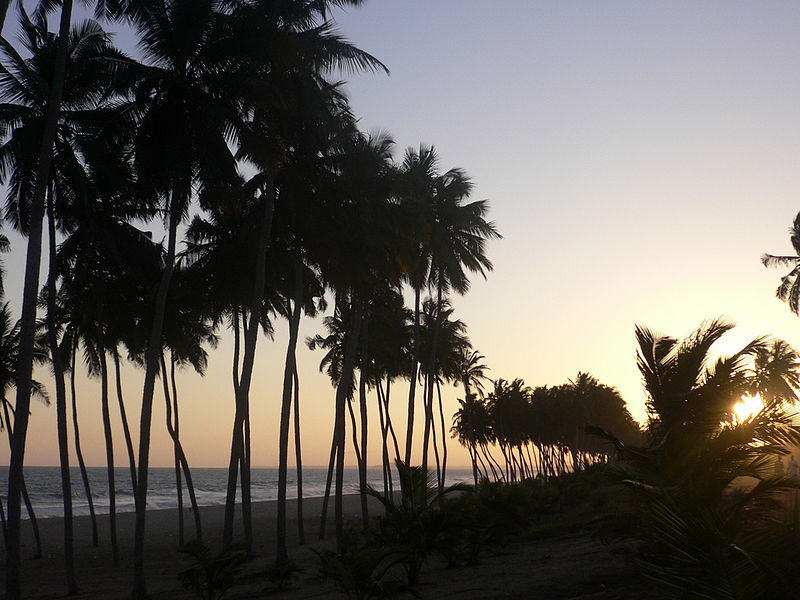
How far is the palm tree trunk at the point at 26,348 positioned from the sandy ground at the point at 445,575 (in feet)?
11.6

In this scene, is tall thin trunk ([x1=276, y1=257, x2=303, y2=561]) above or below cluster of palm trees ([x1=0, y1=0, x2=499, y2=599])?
below

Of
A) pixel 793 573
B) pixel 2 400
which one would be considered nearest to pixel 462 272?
pixel 2 400

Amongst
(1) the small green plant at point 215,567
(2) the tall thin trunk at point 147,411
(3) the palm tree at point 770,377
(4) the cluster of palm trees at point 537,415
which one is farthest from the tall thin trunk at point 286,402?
(4) the cluster of palm trees at point 537,415

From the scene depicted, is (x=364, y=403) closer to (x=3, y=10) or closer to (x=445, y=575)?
(x=445, y=575)

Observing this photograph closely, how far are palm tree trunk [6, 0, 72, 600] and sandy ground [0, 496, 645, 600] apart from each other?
3.55m

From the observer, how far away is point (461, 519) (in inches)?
504

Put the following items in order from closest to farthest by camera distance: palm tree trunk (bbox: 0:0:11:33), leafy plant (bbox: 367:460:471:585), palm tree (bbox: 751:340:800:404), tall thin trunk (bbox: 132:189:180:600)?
palm tree (bbox: 751:340:800:404) < palm tree trunk (bbox: 0:0:11:33) < leafy plant (bbox: 367:460:471:585) < tall thin trunk (bbox: 132:189:180:600)

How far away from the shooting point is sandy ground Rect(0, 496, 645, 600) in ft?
32.9

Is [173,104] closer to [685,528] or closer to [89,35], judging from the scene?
[89,35]

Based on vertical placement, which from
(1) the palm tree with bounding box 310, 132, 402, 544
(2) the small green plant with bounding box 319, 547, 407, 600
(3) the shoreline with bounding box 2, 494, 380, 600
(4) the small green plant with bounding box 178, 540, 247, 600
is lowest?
(3) the shoreline with bounding box 2, 494, 380, 600

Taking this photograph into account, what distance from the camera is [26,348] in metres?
13.3

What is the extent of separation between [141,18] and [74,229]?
756 cm

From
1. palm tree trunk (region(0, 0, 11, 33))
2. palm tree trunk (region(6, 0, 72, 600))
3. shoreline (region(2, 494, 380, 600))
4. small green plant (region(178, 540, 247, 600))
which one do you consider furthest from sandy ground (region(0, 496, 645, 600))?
palm tree trunk (region(0, 0, 11, 33))

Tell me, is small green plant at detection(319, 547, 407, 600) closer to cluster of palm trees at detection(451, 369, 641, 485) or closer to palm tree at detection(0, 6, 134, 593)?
palm tree at detection(0, 6, 134, 593)
